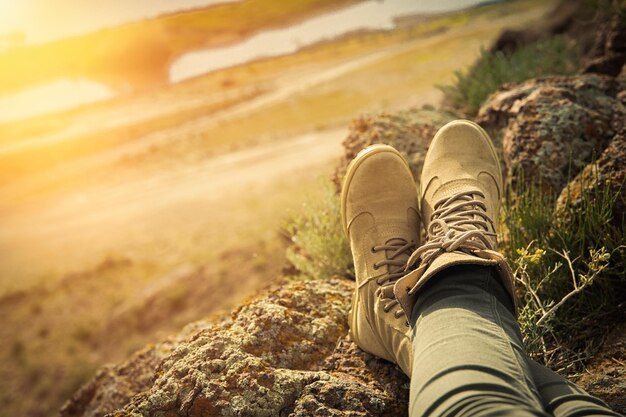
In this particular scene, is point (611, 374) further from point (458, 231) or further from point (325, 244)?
point (325, 244)

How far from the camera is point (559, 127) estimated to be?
207cm

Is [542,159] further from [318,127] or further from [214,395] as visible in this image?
[318,127]

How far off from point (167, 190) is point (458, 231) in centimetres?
710

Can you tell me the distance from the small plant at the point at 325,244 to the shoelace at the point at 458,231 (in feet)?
1.88

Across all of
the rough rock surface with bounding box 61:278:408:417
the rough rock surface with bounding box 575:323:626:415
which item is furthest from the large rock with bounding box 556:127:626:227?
the rough rock surface with bounding box 61:278:408:417

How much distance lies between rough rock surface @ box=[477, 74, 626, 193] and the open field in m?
1.31

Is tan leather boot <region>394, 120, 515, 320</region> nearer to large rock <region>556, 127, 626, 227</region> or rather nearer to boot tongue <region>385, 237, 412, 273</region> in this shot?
boot tongue <region>385, 237, 412, 273</region>

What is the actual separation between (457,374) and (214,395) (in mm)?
671

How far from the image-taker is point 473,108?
357cm

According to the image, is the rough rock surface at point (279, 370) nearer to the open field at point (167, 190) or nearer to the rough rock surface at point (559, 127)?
the rough rock surface at point (559, 127)

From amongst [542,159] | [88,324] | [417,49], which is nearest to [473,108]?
[542,159]

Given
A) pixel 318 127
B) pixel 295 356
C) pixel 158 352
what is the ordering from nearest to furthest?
pixel 295 356, pixel 158 352, pixel 318 127

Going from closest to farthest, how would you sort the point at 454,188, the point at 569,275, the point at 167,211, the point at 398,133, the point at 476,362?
the point at 476,362, the point at 569,275, the point at 454,188, the point at 398,133, the point at 167,211

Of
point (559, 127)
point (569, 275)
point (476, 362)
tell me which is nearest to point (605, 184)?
point (569, 275)
